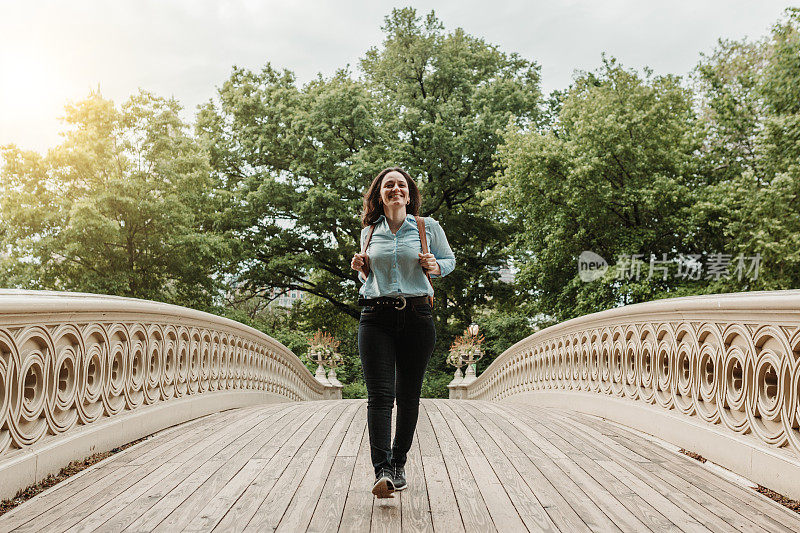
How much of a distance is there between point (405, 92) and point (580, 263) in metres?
10.7

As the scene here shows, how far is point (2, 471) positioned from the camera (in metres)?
3.42

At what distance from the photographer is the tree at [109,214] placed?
20.1 meters

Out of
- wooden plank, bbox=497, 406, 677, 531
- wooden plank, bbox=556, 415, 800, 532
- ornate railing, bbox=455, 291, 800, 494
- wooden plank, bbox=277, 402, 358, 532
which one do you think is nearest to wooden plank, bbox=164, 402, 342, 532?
wooden plank, bbox=277, 402, 358, 532

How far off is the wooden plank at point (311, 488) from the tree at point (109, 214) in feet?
52.1

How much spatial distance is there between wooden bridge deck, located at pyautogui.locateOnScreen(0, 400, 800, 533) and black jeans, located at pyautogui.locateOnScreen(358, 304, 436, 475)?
0.39m

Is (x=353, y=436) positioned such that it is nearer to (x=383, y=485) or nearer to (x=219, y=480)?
(x=219, y=480)

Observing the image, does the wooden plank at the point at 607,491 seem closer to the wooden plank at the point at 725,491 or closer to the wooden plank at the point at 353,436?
the wooden plank at the point at 725,491

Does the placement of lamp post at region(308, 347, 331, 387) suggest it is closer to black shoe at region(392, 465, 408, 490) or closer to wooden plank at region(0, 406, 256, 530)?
wooden plank at region(0, 406, 256, 530)

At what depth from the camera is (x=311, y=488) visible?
3.77 meters

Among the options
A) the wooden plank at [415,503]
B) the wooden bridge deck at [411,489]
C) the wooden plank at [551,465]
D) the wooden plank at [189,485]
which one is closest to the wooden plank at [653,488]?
the wooden bridge deck at [411,489]

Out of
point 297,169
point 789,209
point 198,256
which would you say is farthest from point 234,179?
point 789,209

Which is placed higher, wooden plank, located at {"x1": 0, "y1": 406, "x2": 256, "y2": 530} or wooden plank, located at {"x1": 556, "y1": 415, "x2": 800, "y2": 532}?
wooden plank, located at {"x1": 0, "y1": 406, "x2": 256, "y2": 530}

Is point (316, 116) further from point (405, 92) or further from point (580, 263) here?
point (580, 263)

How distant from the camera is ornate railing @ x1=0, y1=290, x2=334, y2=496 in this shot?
3.70m
